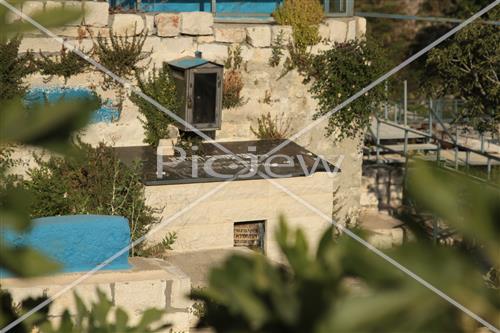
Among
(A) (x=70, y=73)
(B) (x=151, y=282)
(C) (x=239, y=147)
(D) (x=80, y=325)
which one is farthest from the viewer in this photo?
(C) (x=239, y=147)

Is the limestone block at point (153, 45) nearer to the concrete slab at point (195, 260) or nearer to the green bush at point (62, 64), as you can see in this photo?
the green bush at point (62, 64)

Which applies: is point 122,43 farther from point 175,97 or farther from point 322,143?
point 322,143

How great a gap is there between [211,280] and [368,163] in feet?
48.6

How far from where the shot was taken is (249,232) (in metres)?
12.7

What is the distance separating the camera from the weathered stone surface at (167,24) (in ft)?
42.8

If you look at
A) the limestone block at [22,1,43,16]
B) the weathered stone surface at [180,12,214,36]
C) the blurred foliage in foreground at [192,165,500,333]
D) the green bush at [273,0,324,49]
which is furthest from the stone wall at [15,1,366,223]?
the blurred foliage in foreground at [192,165,500,333]

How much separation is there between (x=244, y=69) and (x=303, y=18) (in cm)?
100

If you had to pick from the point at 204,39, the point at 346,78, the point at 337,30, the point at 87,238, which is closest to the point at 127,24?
the point at 204,39

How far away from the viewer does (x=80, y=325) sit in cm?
383

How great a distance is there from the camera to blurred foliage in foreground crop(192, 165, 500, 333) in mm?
2180

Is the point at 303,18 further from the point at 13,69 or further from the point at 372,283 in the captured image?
the point at 372,283

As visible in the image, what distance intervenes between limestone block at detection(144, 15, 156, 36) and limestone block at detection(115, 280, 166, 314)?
4.91 metres

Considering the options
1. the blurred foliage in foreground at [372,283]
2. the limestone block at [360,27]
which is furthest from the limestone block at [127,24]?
the blurred foliage in foreground at [372,283]

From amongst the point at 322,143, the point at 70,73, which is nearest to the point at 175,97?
the point at 70,73
